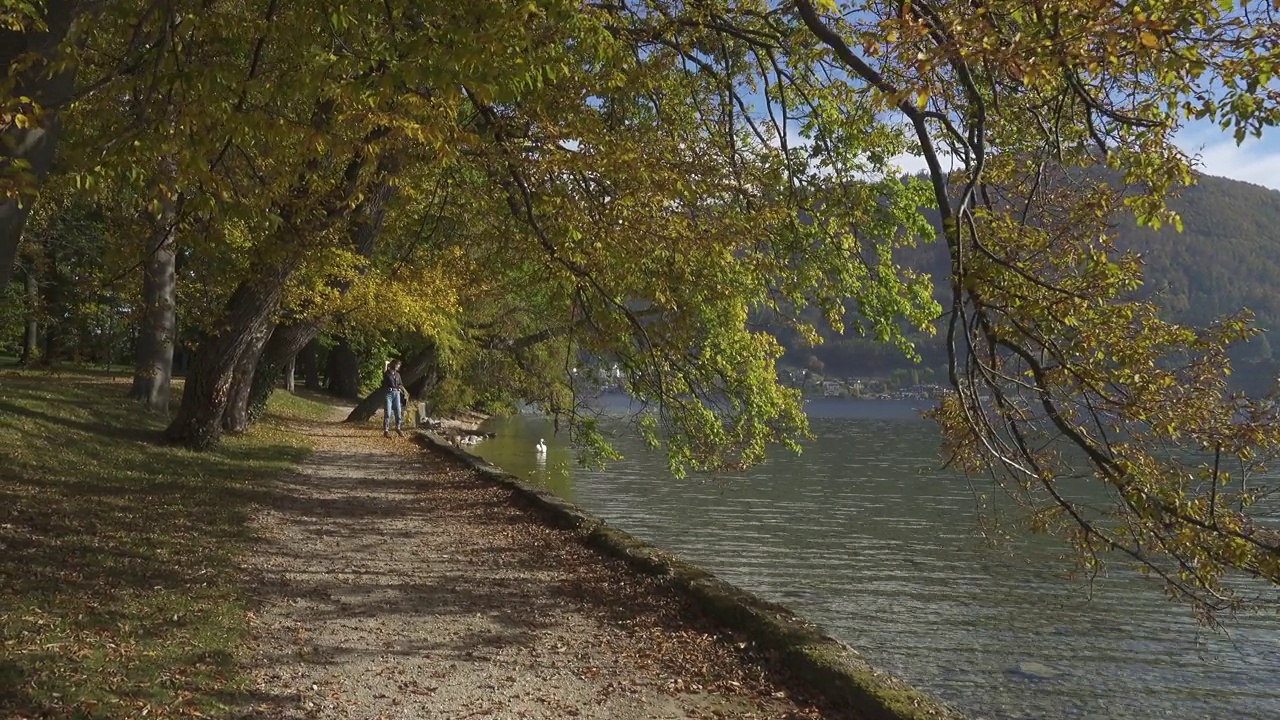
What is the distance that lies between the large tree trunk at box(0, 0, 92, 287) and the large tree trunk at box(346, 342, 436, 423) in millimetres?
24315

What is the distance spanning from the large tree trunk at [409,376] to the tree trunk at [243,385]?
999cm

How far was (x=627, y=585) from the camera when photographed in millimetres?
9203

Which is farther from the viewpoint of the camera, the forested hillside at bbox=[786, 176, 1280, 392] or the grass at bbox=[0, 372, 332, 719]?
the forested hillside at bbox=[786, 176, 1280, 392]

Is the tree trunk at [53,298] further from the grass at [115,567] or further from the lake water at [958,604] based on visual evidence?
the lake water at [958,604]

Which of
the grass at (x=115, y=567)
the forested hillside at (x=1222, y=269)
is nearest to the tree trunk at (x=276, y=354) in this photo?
the grass at (x=115, y=567)

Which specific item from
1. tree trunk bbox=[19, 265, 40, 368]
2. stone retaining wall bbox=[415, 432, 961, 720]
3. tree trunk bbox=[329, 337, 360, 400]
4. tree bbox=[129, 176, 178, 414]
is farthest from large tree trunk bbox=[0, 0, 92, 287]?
tree trunk bbox=[329, 337, 360, 400]

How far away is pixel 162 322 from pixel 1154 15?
1808 cm

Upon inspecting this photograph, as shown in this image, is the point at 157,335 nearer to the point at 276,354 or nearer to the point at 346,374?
the point at 276,354

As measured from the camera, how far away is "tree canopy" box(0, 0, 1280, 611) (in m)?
5.23

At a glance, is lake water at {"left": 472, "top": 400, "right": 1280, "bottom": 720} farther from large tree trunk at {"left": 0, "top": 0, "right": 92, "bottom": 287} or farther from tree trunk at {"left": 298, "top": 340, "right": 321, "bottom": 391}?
tree trunk at {"left": 298, "top": 340, "right": 321, "bottom": 391}

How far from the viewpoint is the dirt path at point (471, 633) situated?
5.83 metres

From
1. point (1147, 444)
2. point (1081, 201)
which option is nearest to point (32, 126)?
point (1081, 201)

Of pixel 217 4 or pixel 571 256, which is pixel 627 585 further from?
pixel 217 4

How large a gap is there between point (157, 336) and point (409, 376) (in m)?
13.9
